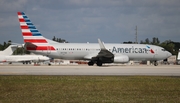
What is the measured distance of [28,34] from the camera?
155 feet

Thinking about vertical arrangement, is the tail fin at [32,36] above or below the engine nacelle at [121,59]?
above

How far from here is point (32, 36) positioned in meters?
47.3

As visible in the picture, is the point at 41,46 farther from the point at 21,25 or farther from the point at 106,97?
the point at 106,97

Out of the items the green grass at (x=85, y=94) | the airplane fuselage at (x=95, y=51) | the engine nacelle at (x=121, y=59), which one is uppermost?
the airplane fuselage at (x=95, y=51)

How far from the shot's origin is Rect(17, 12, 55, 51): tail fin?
46697 mm

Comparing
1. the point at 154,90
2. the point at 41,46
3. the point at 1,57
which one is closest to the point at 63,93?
the point at 154,90

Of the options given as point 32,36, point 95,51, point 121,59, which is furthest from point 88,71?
point 32,36

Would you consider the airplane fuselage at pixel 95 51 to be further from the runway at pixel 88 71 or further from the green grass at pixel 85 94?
the green grass at pixel 85 94

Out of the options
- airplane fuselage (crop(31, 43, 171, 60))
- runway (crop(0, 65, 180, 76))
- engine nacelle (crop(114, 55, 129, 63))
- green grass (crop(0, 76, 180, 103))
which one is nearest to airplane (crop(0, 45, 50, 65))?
airplane fuselage (crop(31, 43, 171, 60))

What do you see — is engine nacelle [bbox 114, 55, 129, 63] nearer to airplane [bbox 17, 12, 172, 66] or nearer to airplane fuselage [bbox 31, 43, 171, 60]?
airplane [bbox 17, 12, 172, 66]

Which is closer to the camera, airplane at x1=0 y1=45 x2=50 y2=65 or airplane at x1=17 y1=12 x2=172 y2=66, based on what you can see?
airplane at x1=17 y1=12 x2=172 y2=66

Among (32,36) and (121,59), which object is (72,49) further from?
(121,59)

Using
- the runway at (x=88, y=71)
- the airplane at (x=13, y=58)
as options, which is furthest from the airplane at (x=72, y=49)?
the airplane at (x=13, y=58)

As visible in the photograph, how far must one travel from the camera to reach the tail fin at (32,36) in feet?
153
